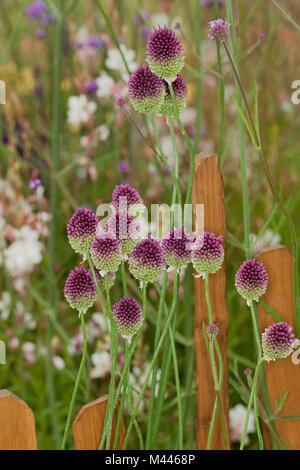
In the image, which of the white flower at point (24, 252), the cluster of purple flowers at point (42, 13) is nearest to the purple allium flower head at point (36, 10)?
the cluster of purple flowers at point (42, 13)

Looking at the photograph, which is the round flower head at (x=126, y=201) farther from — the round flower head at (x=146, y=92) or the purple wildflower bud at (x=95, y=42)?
the purple wildflower bud at (x=95, y=42)

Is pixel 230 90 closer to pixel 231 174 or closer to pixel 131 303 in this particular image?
pixel 231 174

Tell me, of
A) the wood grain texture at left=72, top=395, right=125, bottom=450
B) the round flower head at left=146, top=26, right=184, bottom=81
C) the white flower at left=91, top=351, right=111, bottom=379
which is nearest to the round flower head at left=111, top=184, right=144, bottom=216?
the round flower head at left=146, top=26, right=184, bottom=81

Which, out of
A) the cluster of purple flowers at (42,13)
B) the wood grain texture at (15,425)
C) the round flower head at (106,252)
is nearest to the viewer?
the round flower head at (106,252)

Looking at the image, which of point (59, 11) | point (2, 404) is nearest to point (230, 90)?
point (59, 11)

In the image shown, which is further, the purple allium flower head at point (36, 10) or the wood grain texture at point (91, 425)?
the purple allium flower head at point (36, 10)

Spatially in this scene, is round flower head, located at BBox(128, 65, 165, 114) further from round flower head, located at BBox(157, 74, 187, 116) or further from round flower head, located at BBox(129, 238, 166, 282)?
round flower head, located at BBox(129, 238, 166, 282)

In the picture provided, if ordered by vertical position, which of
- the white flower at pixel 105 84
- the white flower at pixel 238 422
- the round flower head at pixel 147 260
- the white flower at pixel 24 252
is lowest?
the white flower at pixel 238 422
